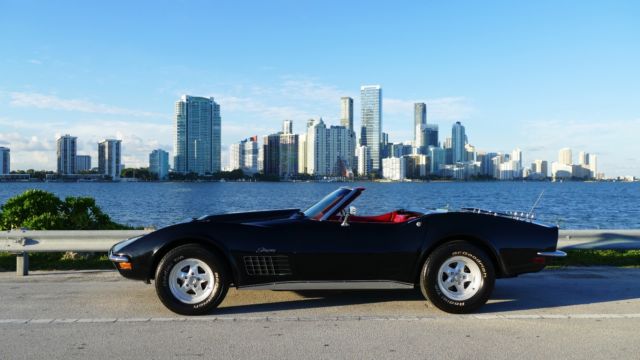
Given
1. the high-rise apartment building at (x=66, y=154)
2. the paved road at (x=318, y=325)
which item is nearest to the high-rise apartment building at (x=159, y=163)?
the high-rise apartment building at (x=66, y=154)

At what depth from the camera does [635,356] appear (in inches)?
171

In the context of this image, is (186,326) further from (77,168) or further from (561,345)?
(77,168)

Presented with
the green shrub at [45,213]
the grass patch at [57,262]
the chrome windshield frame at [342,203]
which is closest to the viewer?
the chrome windshield frame at [342,203]

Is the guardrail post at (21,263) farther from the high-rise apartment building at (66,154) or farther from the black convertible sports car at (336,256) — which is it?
the high-rise apartment building at (66,154)

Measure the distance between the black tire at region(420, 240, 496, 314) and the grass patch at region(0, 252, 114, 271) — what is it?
5.13 meters

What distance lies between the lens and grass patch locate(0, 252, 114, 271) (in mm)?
8680

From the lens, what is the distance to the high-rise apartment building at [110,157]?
187375 mm

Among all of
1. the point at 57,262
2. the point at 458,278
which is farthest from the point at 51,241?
the point at 458,278

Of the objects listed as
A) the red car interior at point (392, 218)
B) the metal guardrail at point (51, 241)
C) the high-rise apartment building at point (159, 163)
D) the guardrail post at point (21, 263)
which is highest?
the high-rise apartment building at point (159, 163)

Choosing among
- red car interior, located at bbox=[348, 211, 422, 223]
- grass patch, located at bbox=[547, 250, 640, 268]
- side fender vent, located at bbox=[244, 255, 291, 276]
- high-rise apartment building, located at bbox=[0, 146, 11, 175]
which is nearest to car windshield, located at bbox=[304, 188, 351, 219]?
red car interior, located at bbox=[348, 211, 422, 223]

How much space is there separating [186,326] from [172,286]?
562mm

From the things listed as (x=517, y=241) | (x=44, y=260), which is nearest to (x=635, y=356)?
(x=517, y=241)

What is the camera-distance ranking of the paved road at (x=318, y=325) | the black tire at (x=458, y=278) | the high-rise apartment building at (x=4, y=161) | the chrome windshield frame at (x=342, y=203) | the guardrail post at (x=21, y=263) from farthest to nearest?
the high-rise apartment building at (x=4, y=161)
the guardrail post at (x=21, y=263)
the chrome windshield frame at (x=342, y=203)
the black tire at (x=458, y=278)
the paved road at (x=318, y=325)

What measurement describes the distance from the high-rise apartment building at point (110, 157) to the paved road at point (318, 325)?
19128 cm
